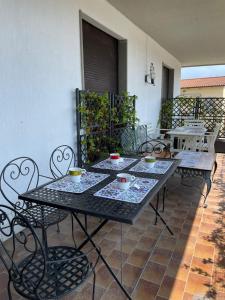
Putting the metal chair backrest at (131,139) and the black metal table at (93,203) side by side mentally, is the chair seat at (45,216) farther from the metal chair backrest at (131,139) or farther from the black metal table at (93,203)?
the metal chair backrest at (131,139)

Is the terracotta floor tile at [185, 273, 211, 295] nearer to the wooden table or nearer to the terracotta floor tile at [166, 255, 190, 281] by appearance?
the terracotta floor tile at [166, 255, 190, 281]

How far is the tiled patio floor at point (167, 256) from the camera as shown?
1.64 metres

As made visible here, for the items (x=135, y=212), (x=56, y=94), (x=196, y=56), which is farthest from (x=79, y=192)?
(x=196, y=56)

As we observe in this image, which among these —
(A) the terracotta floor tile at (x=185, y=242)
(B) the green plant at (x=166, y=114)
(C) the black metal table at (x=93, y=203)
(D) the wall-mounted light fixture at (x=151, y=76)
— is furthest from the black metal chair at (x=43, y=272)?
(B) the green plant at (x=166, y=114)

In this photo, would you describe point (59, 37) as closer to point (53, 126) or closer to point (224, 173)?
point (53, 126)

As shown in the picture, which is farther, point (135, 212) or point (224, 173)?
point (224, 173)

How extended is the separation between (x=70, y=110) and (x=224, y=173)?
3.05 meters

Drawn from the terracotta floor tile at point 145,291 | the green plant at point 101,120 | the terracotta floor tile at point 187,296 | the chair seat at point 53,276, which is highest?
the green plant at point 101,120

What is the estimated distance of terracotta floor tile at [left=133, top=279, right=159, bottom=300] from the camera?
1593mm

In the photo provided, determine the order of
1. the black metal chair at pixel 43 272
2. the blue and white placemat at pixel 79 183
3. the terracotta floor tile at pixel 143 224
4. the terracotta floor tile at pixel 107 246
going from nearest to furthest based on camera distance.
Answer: the black metal chair at pixel 43 272 → the blue and white placemat at pixel 79 183 → the terracotta floor tile at pixel 107 246 → the terracotta floor tile at pixel 143 224

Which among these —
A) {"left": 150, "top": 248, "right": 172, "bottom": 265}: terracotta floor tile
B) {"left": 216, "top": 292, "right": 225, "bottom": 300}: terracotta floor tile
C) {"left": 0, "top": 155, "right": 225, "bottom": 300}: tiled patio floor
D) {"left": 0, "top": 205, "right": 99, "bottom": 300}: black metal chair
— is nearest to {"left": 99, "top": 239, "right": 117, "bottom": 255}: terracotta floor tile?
{"left": 0, "top": 155, "right": 225, "bottom": 300}: tiled patio floor

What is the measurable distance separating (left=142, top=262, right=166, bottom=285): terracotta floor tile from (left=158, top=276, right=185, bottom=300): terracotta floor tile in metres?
0.04

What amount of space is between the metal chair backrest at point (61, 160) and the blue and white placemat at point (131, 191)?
1.21 meters

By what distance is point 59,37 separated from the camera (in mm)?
2691
